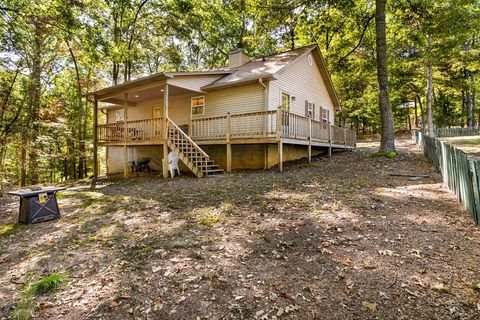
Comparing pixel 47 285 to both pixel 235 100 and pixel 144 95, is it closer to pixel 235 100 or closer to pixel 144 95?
pixel 235 100

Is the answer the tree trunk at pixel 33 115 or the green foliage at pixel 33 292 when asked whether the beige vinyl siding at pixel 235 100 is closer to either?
the tree trunk at pixel 33 115

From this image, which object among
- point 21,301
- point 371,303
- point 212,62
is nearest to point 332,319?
point 371,303

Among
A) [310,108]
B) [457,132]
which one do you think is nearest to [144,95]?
[310,108]

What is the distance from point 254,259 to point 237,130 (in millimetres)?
8919

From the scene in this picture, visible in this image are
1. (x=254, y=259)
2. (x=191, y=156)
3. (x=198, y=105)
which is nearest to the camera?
(x=254, y=259)

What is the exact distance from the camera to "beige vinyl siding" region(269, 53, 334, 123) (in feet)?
43.8

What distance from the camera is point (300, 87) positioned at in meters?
15.5

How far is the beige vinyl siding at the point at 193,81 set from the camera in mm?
12095

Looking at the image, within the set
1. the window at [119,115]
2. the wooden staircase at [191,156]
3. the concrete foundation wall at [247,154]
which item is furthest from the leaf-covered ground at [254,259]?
the window at [119,115]

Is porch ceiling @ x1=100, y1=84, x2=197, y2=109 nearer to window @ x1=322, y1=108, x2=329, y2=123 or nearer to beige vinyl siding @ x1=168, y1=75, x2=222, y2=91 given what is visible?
beige vinyl siding @ x1=168, y1=75, x2=222, y2=91

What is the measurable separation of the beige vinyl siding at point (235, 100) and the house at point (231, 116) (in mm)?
47

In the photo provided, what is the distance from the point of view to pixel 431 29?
512 inches

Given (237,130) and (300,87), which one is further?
(300,87)

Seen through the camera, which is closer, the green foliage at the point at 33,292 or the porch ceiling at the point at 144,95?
the green foliage at the point at 33,292
